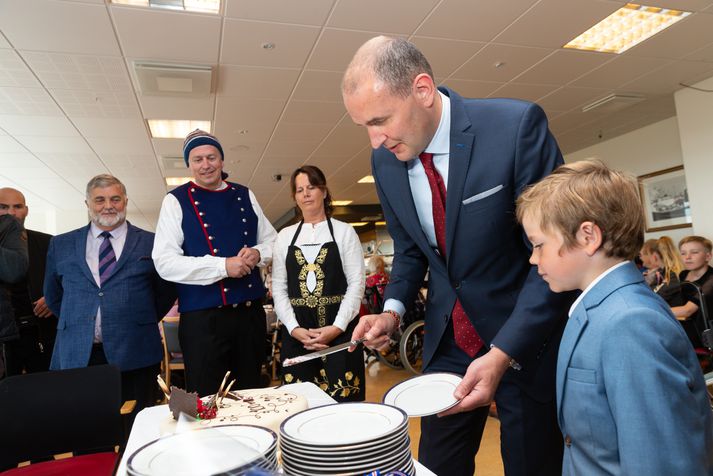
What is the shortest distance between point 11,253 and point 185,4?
213 cm

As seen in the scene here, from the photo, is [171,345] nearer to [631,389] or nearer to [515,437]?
[515,437]

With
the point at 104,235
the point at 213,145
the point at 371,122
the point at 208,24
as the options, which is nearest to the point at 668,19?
the point at 208,24

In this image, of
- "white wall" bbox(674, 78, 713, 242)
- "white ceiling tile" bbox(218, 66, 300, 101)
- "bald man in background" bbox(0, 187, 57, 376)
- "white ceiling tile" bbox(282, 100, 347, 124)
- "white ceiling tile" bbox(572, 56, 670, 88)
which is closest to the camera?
"bald man in background" bbox(0, 187, 57, 376)

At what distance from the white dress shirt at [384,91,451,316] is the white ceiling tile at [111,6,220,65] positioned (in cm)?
295

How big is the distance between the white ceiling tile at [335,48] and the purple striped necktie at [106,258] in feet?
8.05

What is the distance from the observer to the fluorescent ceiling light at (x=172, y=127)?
6.04m

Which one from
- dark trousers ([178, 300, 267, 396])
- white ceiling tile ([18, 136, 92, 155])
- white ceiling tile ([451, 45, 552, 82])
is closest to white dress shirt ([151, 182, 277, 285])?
dark trousers ([178, 300, 267, 396])

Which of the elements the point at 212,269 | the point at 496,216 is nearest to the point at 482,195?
the point at 496,216

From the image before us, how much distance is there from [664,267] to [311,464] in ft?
17.6

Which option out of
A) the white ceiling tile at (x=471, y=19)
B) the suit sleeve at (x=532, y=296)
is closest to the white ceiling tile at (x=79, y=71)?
the white ceiling tile at (x=471, y=19)

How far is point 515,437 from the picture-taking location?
1259 millimetres

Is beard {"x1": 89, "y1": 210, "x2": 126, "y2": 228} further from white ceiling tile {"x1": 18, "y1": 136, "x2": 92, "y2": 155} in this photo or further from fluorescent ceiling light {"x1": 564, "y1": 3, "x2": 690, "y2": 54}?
white ceiling tile {"x1": 18, "y1": 136, "x2": 92, "y2": 155}

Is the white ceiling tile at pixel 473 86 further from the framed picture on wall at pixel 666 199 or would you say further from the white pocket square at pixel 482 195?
the white pocket square at pixel 482 195

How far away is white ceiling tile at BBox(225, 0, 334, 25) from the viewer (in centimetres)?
353
